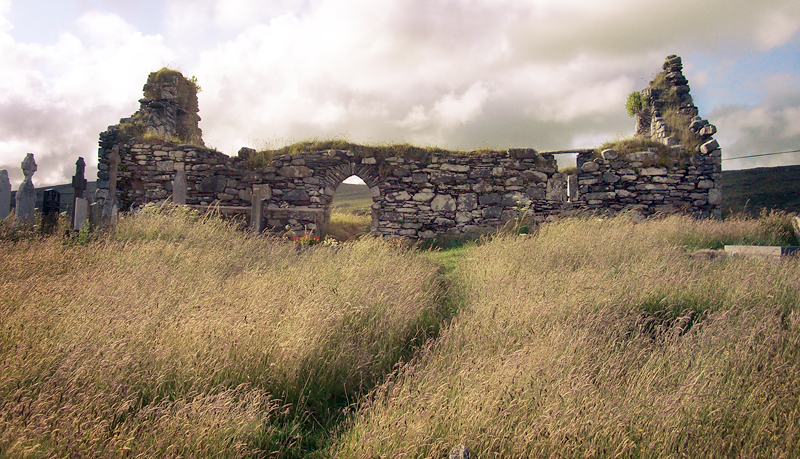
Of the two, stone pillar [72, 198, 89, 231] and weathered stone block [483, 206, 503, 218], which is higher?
weathered stone block [483, 206, 503, 218]

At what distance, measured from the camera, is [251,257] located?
6160 millimetres

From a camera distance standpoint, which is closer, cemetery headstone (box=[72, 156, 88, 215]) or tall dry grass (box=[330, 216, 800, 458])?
tall dry grass (box=[330, 216, 800, 458])

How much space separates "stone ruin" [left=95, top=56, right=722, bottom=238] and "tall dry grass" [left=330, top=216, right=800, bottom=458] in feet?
20.2

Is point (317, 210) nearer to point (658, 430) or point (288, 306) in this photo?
point (288, 306)

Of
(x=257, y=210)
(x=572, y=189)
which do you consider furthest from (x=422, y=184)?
(x=257, y=210)

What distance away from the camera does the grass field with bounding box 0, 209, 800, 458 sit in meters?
2.13

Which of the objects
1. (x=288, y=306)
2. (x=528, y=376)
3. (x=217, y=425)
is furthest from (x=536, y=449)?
(x=288, y=306)

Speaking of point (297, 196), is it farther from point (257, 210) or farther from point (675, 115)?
point (675, 115)

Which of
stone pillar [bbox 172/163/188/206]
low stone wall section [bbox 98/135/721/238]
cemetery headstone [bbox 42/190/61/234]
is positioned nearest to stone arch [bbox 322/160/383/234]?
low stone wall section [bbox 98/135/721/238]

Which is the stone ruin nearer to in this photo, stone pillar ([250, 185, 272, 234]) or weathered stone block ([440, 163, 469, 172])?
weathered stone block ([440, 163, 469, 172])

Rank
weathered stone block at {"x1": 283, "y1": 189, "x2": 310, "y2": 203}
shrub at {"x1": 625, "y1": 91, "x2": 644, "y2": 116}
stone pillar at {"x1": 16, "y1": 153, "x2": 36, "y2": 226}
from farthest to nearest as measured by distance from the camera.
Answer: shrub at {"x1": 625, "y1": 91, "x2": 644, "y2": 116} → weathered stone block at {"x1": 283, "y1": 189, "x2": 310, "y2": 203} → stone pillar at {"x1": 16, "y1": 153, "x2": 36, "y2": 226}

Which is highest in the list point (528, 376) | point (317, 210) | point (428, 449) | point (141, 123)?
point (141, 123)

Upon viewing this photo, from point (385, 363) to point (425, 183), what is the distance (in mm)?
8088

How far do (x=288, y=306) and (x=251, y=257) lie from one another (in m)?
2.78
